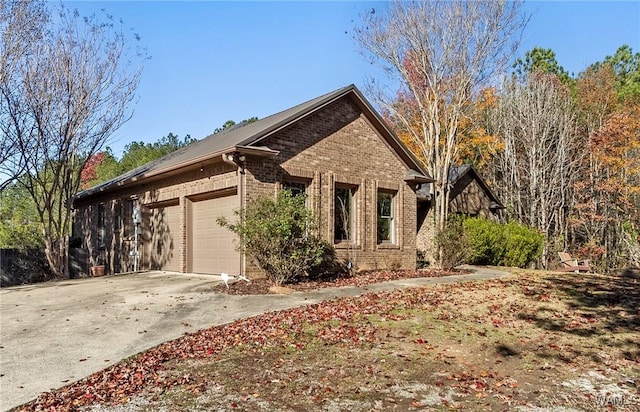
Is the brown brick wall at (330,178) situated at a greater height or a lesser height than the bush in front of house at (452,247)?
greater

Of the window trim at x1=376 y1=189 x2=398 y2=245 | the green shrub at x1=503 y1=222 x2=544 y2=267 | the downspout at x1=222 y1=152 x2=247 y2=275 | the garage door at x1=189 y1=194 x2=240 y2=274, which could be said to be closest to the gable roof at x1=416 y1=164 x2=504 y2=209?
the green shrub at x1=503 y1=222 x2=544 y2=267

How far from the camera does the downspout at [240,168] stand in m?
11.5

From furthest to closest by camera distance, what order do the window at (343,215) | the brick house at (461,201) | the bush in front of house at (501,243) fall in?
1. the brick house at (461,201)
2. the bush in front of house at (501,243)
3. the window at (343,215)

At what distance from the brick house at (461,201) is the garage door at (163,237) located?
962cm

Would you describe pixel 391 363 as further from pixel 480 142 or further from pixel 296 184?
pixel 480 142

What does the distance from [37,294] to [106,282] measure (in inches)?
73.1

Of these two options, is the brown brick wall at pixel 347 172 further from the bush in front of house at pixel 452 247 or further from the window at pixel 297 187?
the bush in front of house at pixel 452 247

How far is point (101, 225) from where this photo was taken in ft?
67.1

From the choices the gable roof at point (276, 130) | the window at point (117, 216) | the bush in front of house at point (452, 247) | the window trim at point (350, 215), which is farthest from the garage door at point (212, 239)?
the bush in front of house at point (452, 247)

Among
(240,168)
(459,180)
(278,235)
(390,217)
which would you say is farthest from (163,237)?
(459,180)

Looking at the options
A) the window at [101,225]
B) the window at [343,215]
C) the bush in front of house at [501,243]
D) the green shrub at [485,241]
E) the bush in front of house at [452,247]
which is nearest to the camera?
the window at [343,215]

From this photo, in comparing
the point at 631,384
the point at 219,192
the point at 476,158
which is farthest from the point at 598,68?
the point at 631,384

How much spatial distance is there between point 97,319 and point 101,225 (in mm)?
13403

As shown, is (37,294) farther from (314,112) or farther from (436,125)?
(436,125)
